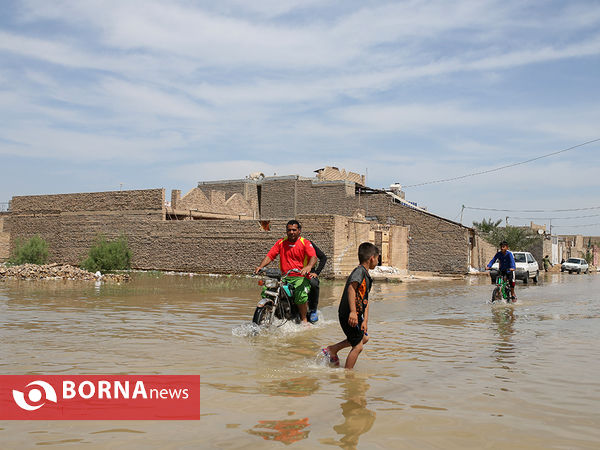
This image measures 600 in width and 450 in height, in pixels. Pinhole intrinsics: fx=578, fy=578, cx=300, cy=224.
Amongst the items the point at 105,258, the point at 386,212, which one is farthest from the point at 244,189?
the point at 105,258

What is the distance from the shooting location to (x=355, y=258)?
29.1m

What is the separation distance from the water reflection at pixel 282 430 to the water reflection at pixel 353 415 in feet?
0.67

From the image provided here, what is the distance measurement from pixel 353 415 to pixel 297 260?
4.58m

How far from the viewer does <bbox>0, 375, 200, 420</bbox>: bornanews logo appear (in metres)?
4.30

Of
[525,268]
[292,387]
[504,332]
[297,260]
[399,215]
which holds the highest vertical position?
[399,215]

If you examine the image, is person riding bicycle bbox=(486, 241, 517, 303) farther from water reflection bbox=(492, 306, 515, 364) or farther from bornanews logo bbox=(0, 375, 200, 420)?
bornanews logo bbox=(0, 375, 200, 420)

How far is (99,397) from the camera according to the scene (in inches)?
190

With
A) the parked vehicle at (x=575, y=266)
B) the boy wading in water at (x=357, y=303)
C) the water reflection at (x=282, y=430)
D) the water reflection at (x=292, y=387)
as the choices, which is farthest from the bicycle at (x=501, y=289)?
the parked vehicle at (x=575, y=266)

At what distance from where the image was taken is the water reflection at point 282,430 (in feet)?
12.6

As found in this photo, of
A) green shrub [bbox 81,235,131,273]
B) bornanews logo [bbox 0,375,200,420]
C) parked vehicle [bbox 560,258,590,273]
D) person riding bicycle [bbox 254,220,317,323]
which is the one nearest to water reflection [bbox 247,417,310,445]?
bornanews logo [bbox 0,375,200,420]

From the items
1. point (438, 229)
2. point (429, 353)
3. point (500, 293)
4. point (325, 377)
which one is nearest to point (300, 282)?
point (429, 353)

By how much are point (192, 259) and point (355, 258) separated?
8.82m

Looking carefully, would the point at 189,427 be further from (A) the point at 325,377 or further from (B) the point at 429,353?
(B) the point at 429,353

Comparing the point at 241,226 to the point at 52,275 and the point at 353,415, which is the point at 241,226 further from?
the point at 353,415
